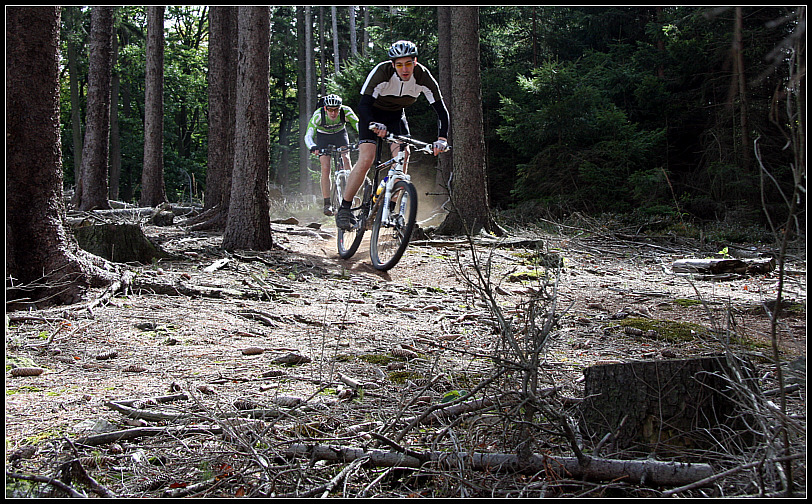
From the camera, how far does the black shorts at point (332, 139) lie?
9.68 metres

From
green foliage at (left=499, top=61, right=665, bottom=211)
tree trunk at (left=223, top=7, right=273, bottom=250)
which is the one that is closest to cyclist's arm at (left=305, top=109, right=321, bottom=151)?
tree trunk at (left=223, top=7, right=273, bottom=250)

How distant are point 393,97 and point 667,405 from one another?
5.45 m

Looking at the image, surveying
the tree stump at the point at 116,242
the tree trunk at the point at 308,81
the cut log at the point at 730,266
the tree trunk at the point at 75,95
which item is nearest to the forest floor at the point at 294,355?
the cut log at the point at 730,266

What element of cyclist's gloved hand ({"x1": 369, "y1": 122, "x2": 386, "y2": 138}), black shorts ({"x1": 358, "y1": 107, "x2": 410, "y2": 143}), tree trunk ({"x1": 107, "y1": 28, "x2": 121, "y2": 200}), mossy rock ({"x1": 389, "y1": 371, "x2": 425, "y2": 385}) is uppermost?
tree trunk ({"x1": 107, "y1": 28, "x2": 121, "y2": 200})

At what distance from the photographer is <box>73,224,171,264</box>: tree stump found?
22.6 feet

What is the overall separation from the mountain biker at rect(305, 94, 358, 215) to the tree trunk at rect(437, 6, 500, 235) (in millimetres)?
2340

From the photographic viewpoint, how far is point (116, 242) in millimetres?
6988

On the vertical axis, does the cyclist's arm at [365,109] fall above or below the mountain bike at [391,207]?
above

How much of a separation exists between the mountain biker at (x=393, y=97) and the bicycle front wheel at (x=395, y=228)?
51 cm

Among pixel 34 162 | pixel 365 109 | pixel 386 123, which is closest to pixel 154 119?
pixel 386 123

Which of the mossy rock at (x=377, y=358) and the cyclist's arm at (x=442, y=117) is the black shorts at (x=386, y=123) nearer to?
the cyclist's arm at (x=442, y=117)

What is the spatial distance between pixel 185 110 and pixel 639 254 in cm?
3823

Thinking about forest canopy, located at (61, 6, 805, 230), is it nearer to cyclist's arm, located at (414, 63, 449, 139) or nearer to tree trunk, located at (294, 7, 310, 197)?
cyclist's arm, located at (414, 63, 449, 139)

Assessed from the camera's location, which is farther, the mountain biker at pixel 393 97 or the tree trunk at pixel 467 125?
the tree trunk at pixel 467 125
